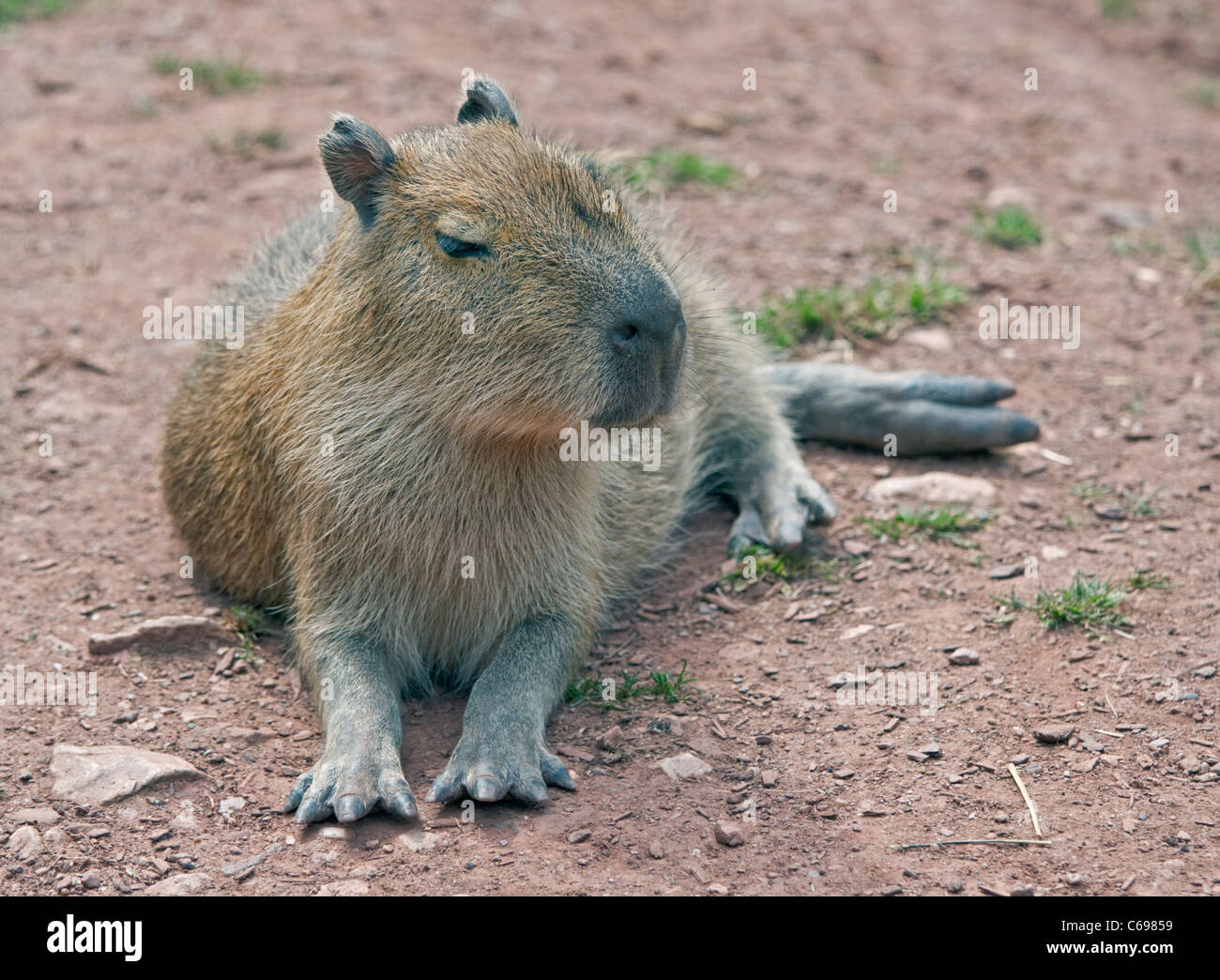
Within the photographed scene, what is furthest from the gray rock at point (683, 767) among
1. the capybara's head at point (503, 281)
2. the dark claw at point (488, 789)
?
the capybara's head at point (503, 281)

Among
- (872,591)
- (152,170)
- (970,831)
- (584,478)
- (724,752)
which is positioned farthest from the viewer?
(152,170)

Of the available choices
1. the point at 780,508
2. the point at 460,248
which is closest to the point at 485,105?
the point at 460,248

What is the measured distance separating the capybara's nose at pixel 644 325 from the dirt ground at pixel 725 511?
1.14 metres

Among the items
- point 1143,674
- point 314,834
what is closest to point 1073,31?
point 1143,674

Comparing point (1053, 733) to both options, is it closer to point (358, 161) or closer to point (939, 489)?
point (939, 489)

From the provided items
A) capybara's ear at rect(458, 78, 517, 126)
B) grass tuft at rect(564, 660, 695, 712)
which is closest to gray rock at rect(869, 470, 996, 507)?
grass tuft at rect(564, 660, 695, 712)

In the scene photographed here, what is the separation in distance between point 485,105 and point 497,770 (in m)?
1.91

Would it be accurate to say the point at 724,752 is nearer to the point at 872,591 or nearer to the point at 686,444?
the point at 872,591

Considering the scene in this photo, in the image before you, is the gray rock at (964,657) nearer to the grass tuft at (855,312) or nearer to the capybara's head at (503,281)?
the capybara's head at (503,281)

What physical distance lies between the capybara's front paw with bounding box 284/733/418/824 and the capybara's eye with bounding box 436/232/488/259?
1.30 metres

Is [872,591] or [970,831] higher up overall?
[872,591]

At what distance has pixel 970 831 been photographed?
337 cm

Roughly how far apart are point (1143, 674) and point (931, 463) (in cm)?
154

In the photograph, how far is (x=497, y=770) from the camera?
3.51 metres
